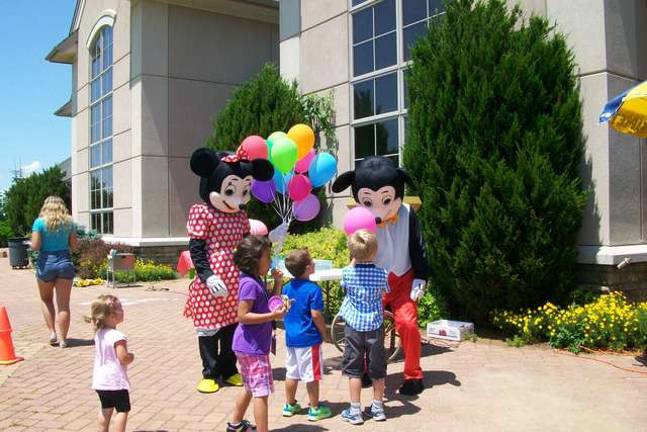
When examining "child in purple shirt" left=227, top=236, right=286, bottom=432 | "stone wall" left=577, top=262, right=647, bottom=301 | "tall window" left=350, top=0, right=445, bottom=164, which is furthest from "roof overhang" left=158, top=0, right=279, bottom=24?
"child in purple shirt" left=227, top=236, right=286, bottom=432

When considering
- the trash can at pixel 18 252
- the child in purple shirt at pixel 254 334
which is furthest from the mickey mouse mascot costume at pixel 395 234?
the trash can at pixel 18 252

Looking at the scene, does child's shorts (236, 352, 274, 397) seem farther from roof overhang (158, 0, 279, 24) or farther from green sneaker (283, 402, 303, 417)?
roof overhang (158, 0, 279, 24)

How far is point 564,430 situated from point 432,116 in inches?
154

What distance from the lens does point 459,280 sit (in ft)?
22.0

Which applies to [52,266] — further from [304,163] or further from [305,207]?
[304,163]

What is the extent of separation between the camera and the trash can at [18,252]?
17.7 meters

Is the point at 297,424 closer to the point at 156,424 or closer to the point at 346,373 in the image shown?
the point at 346,373

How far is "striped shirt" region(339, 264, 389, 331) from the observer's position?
427 centimetres

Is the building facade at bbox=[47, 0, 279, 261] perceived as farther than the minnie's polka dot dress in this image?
Yes

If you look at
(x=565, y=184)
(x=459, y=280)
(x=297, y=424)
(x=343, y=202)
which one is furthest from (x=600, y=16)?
(x=297, y=424)

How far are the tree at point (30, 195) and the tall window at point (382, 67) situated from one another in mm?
16073

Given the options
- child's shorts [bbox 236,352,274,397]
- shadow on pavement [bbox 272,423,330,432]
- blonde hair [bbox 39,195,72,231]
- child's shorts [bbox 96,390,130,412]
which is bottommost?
shadow on pavement [bbox 272,423,330,432]

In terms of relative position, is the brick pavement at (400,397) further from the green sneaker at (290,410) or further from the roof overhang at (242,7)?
the roof overhang at (242,7)

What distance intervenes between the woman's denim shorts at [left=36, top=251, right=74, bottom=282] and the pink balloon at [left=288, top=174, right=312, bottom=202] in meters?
2.97
